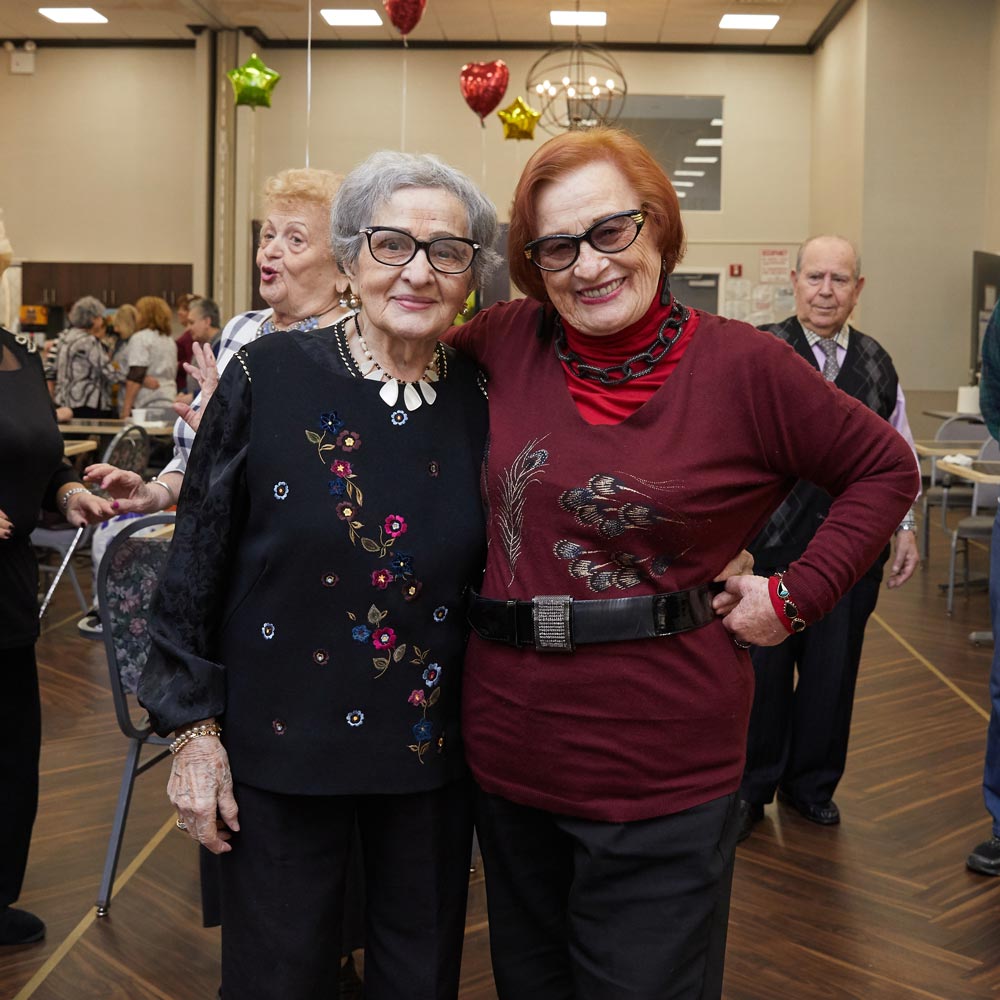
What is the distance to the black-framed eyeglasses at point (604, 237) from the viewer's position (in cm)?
168

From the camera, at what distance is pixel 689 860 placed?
165 cm

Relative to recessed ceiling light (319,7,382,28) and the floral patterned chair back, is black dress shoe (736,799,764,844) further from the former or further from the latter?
recessed ceiling light (319,7,382,28)

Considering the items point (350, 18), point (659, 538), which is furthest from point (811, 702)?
point (350, 18)

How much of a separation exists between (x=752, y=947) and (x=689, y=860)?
5.05ft

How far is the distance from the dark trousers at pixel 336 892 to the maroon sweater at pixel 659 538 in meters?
0.18

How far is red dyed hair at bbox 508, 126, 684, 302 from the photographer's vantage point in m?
1.70

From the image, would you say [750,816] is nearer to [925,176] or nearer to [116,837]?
[116,837]

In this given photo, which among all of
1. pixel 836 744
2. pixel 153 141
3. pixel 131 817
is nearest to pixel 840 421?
pixel 836 744

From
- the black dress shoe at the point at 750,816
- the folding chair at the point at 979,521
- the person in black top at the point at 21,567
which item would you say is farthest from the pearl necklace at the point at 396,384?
the folding chair at the point at 979,521

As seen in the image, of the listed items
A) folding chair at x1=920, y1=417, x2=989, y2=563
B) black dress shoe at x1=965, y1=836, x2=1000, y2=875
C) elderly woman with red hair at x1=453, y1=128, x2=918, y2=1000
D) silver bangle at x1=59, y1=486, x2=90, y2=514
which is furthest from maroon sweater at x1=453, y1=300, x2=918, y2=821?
folding chair at x1=920, y1=417, x2=989, y2=563

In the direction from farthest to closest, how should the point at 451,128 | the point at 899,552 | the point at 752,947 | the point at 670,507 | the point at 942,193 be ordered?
1. the point at 451,128
2. the point at 942,193
3. the point at 899,552
4. the point at 752,947
5. the point at 670,507

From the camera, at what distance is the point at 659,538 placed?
1648 mm

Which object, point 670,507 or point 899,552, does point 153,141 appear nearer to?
point 899,552

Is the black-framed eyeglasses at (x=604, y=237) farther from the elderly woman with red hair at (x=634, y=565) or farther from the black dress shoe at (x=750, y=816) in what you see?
the black dress shoe at (x=750, y=816)
